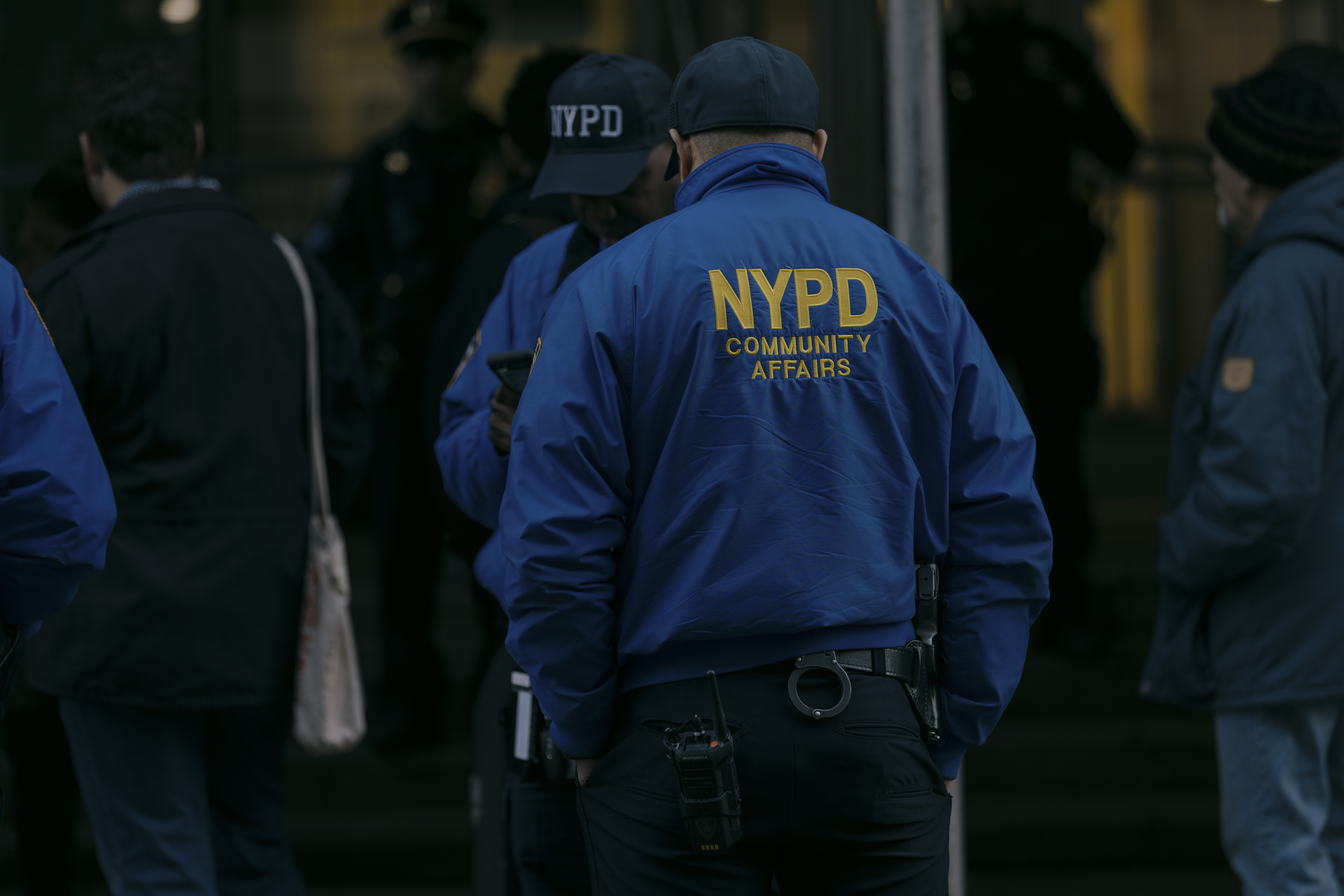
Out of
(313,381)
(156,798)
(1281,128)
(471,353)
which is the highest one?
(1281,128)

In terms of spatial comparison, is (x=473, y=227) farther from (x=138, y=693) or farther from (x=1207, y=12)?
(x=1207, y=12)

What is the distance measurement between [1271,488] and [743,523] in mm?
1323

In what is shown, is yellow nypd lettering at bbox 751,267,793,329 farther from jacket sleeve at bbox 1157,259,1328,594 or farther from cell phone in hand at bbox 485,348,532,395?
jacket sleeve at bbox 1157,259,1328,594

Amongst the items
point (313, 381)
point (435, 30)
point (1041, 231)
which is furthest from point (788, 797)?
point (435, 30)

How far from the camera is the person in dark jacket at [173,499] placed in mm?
2832

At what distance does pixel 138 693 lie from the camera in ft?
9.24

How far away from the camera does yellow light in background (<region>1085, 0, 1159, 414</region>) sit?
637cm

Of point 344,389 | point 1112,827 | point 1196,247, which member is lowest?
point 1112,827

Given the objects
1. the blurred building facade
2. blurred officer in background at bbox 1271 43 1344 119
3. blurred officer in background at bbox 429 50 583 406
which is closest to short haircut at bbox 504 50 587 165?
blurred officer in background at bbox 429 50 583 406

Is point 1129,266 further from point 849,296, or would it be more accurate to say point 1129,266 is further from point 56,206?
point 849,296

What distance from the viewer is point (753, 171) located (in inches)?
82.5

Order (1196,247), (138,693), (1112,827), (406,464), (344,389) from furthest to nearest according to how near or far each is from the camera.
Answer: (1196,247) → (406,464) → (1112,827) → (344,389) → (138,693)

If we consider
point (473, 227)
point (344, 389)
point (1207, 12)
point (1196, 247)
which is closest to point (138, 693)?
point (344, 389)

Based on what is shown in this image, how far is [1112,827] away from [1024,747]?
1.12ft
